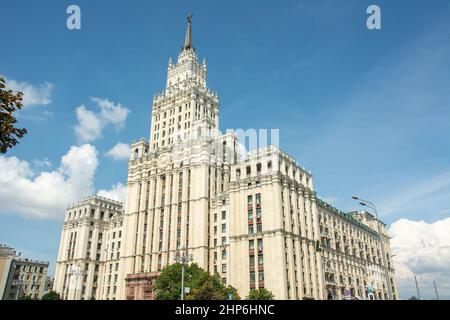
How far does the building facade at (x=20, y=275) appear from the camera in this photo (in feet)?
354

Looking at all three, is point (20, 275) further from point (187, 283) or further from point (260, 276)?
point (260, 276)

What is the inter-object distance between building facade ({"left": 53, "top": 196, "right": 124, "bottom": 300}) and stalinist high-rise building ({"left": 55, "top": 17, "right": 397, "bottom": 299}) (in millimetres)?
574

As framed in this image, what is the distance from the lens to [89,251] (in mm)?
106938

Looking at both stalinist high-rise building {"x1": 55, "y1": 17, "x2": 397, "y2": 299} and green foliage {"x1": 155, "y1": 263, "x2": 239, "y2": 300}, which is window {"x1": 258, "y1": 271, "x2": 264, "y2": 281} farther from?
green foliage {"x1": 155, "y1": 263, "x2": 239, "y2": 300}

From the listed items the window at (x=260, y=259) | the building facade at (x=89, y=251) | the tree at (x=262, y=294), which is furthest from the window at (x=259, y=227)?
the building facade at (x=89, y=251)

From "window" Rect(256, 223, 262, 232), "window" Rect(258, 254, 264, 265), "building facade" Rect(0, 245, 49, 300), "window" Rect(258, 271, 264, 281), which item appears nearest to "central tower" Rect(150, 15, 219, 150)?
"window" Rect(256, 223, 262, 232)

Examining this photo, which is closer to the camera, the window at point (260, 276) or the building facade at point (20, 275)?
the window at point (260, 276)

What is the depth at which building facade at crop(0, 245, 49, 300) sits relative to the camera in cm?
10789

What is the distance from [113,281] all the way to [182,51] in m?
69.1

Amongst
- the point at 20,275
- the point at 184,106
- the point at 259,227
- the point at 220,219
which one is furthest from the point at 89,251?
the point at 259,227

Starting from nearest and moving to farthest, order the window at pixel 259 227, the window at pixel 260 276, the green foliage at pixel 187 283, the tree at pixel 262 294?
the green foliage at pixel 187 283, the tree at pixel 262 294, the window at pixel 260 276, the window at pixel 259 227

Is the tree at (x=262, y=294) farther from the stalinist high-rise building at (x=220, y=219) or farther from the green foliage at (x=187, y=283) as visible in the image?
the stalinist high-rise building at (x=220, y=219)

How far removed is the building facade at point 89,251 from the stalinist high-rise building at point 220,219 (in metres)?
0.57

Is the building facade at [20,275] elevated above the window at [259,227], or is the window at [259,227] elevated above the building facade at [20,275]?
the window at [259,227]
